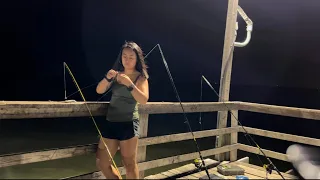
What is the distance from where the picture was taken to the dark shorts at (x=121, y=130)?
3.11 meters

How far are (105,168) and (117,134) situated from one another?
368 mm

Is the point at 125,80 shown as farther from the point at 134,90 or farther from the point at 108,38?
the point at 108,38

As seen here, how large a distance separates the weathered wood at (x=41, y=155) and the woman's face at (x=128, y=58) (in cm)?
99

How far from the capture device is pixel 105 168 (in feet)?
10.3

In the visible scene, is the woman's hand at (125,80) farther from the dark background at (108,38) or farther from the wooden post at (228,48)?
the dark background at (108,38)

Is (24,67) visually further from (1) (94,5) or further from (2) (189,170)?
(2) (189,170)

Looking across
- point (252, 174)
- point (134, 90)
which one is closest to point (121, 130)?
point (134, 90)

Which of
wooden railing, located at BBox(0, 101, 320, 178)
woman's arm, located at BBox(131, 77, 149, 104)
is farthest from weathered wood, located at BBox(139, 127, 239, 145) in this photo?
woman's arm, located at BBox(131, 77, 149, 104)

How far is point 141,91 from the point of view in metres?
3.09

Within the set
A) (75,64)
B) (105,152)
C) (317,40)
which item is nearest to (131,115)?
(105,152)

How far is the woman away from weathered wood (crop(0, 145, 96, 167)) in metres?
0.23

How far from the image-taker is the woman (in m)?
3.12

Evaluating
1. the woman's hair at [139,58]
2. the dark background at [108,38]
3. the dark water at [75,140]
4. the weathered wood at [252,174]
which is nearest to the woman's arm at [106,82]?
the woman's hair at [139,58]

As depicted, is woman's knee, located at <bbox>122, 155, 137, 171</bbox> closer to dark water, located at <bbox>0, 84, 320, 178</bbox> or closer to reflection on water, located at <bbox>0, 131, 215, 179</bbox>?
dark water, located at <bbox>0, 84, 320, 178</bbox>
